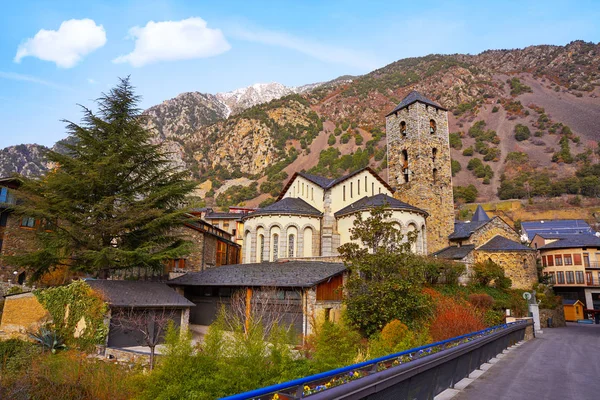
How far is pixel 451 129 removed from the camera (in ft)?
380

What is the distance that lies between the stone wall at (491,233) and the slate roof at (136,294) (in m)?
26.1

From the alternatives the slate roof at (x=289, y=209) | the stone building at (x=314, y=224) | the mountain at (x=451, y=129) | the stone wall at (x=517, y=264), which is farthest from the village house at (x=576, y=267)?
the mountain at (x=451, y=129)

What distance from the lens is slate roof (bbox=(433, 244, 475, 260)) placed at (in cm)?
3037

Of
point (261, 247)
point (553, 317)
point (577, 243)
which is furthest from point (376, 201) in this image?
point (577, 243)

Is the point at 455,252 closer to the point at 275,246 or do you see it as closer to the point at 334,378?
the point at 275,246

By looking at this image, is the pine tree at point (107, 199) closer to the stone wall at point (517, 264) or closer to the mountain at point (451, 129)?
the stone wall at point (517, 264)

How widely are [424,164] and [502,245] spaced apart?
10.2 m

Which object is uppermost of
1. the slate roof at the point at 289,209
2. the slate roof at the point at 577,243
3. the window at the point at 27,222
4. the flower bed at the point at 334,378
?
the slate roof at the point at 289,209

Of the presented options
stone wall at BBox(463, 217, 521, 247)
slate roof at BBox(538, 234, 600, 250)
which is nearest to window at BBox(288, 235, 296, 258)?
stone wall at BBox(463, 217, 521, 247)

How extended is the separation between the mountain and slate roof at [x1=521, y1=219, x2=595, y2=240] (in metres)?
18.4

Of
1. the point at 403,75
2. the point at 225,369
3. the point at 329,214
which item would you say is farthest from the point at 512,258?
the point at 403,75

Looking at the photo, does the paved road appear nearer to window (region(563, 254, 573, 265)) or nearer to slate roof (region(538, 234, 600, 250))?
slate roof (region(538, 234, 600, 250))

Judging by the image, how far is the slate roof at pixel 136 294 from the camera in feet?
59.2

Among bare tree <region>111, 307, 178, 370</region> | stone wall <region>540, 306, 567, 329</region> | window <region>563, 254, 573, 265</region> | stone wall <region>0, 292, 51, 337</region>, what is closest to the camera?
bare tree <region>111, 307, 178, 370</region>
